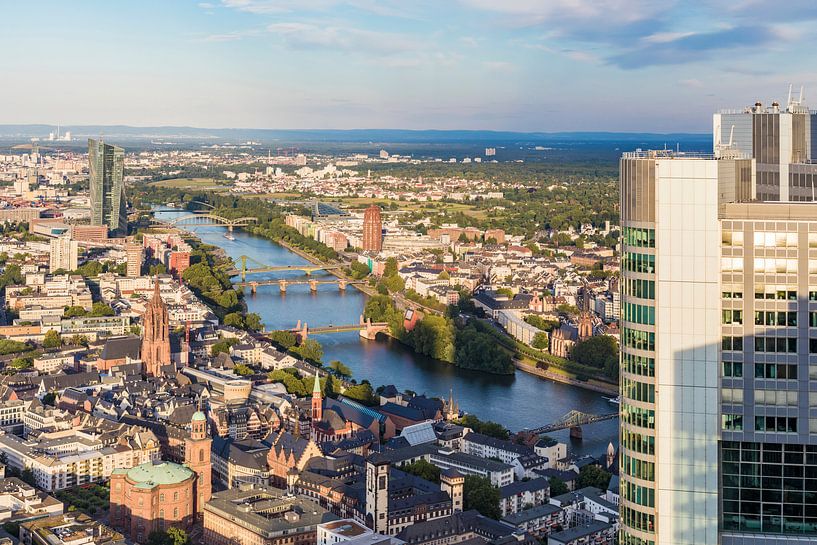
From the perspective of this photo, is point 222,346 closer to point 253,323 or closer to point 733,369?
point 253,323

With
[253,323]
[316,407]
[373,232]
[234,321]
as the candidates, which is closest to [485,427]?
[316,407]

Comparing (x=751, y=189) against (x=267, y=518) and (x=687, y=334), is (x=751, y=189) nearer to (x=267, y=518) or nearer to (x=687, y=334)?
→ (x=687, y=334)

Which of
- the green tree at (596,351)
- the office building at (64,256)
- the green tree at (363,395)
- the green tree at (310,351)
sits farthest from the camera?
the office building at (64,256)

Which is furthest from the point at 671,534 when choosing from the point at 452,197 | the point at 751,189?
the point at 452,197

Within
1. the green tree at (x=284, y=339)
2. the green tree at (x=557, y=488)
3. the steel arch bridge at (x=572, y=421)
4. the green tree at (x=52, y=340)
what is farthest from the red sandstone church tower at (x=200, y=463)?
the green tree at (x=52, y=340)

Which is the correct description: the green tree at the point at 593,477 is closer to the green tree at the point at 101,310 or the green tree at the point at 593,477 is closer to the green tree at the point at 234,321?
the green tree at the point at 234,321

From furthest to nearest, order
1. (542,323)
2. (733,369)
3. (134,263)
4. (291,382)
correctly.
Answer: (134,263), (542,323), (291,382), (733,369)
